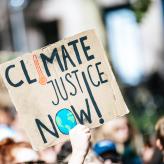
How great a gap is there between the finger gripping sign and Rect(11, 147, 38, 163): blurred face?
1.82ft

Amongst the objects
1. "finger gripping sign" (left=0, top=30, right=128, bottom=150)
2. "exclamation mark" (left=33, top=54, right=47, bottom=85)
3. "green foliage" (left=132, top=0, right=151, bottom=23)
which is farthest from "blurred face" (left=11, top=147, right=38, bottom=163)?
"green foliage" (left=132, top=0, right=151, bottom=23)

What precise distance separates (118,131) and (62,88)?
7.88 ft

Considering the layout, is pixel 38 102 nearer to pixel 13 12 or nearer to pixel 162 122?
pixel 162 122

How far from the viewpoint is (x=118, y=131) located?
307 inches

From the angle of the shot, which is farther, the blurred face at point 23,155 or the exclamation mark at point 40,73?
the blurred face at point 23,155

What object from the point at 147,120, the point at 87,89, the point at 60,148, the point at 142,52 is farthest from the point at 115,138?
the point at 142,52

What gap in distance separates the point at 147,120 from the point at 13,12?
Answer: 25.6 feet

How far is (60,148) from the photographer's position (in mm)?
6664

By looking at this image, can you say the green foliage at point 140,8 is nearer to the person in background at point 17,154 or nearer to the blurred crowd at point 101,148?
the blurred crowd at point 101,148

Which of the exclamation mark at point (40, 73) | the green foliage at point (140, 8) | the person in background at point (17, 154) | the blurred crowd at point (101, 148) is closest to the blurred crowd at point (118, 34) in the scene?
the green foliage at point (140, 8)

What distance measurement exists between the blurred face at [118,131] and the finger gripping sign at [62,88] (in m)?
2.30

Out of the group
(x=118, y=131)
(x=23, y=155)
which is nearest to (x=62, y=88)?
(x=23, y=155)

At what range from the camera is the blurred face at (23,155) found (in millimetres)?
5867

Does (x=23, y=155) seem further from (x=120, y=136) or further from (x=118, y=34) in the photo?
(x=118, y=34)
